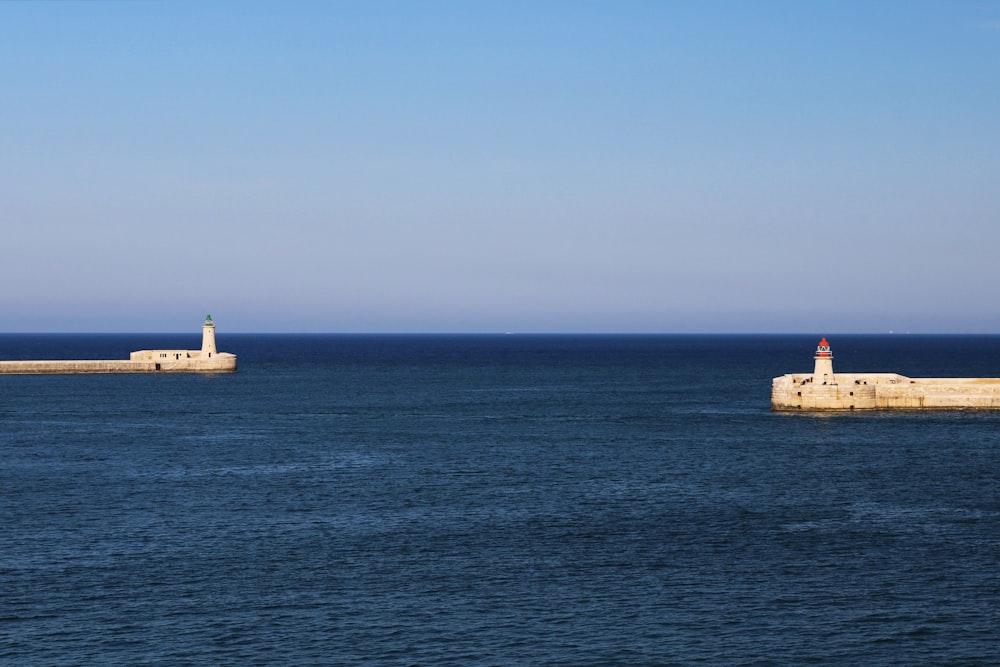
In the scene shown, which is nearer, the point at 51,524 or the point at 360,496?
the point at 51,524

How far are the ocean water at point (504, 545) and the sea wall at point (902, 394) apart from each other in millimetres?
9591

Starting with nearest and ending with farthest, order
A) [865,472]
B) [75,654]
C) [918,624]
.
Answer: [75,654], [918,624], [865,472]

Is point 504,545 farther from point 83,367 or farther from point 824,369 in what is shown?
point 83,367

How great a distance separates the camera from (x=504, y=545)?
50.3 metres

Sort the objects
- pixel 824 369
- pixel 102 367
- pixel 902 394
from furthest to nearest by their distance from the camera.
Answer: pixel 102 367 → pixel 824 369 → pixel 902 394

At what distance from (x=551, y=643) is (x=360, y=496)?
90.1ft

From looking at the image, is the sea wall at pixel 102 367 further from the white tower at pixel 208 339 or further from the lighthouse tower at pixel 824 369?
the lighthouse tower at pixel 824 369

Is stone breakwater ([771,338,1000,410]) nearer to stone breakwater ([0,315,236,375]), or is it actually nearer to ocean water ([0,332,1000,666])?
ocean water ([0,332,1000,666])

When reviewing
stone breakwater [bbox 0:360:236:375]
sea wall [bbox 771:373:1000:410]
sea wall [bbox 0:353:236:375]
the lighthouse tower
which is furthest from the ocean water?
sea wall [bbox 0:353:236:375]

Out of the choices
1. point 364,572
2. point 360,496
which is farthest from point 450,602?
point 360,496

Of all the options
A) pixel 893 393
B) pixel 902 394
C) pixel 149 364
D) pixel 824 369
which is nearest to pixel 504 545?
pixel 824 369

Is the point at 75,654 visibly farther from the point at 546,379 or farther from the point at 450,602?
the point at 546,379

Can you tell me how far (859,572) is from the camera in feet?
148

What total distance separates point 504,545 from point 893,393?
6780 cm
